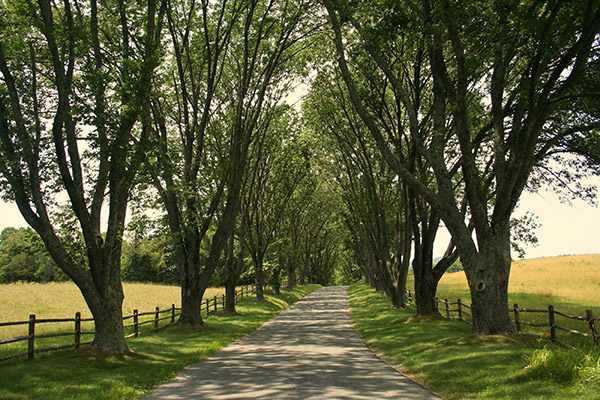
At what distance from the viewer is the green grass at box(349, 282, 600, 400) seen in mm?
7814

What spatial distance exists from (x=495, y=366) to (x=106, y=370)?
28.3 ft

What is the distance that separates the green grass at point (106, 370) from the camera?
28.7 ft

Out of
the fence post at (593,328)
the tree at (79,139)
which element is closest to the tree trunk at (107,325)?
the tree at (79,139)

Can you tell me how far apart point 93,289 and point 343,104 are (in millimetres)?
16631

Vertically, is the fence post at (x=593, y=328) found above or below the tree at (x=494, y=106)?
below

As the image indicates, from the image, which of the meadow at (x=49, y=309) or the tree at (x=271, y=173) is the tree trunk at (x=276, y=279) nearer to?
the tree at (x=271, y=173)

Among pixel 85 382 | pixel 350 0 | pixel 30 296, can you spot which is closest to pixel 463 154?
pixel 350 0

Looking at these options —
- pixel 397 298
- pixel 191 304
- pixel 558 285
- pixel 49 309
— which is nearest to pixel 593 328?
pixel 191 304

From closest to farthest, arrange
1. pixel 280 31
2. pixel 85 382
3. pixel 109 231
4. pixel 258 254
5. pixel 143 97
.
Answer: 1. pixel 85 382
2. pixel 143 97
3. pixel 109 231
4. pixel 280 31
5. pixel 258 254

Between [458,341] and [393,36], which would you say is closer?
[458,341]

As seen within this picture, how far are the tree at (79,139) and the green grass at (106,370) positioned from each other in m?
0.98

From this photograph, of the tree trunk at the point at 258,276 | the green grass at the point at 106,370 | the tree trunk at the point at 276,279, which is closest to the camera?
the green grass at the point at 106,370

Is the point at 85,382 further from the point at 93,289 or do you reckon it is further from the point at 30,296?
the point at 30,296

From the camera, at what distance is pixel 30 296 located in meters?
31.8
